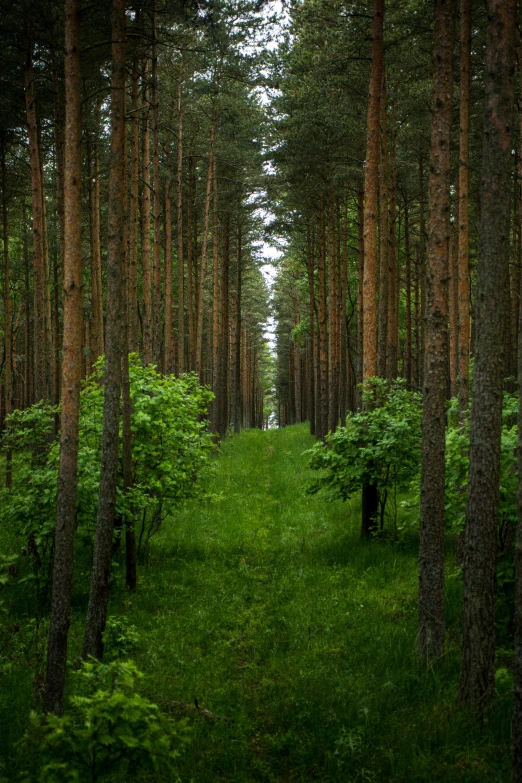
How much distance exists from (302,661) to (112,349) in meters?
4.53

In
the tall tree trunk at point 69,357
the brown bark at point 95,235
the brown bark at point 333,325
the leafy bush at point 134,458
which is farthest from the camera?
the brown bark at point 333,325

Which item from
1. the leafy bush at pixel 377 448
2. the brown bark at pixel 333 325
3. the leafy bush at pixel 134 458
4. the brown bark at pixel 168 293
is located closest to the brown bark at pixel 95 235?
the brown bark at pixel 168 293

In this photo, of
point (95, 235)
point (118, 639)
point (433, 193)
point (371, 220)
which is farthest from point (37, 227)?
point (433, 193)

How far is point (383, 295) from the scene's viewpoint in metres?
17.0

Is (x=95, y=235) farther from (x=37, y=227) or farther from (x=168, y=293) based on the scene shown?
(x=37, y=227)

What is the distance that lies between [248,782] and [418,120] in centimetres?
1785

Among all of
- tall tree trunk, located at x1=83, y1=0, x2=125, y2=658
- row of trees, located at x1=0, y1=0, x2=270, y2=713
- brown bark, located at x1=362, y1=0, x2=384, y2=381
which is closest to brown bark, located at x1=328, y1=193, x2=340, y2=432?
row of trees, located at x1=0, y1=0, x2=270, y2=713

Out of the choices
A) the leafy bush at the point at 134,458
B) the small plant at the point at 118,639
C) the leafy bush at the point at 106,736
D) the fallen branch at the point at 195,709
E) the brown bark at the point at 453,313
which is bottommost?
the fallen branch at the point at 195,709

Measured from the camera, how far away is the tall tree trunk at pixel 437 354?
7.23 meters

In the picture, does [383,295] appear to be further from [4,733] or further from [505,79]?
[4,733]

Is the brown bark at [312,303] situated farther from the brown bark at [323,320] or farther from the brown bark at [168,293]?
the brown bark at [168,293]

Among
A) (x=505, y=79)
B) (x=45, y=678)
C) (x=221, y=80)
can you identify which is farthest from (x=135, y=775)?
(x=221, y=80)

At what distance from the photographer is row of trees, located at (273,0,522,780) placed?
608 centimetres

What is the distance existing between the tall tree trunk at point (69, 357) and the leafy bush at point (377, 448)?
586 cm
